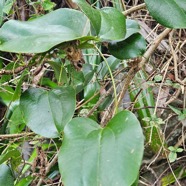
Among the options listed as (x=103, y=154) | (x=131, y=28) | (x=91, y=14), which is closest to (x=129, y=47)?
(x=131, y=28)

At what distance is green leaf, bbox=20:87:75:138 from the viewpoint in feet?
1.98

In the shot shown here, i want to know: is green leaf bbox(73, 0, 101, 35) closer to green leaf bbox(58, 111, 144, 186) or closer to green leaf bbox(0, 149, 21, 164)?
green leaf bbox(58, 111, 144, 186)

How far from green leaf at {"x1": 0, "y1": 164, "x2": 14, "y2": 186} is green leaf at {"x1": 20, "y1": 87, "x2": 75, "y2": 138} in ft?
0.49

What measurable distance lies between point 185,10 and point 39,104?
29 centimetres

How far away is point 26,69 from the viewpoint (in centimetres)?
71

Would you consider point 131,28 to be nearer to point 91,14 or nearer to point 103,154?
point 91,14

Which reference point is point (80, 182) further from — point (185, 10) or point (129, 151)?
point (185, 10)

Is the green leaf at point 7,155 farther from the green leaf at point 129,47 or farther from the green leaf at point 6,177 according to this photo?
the green leaf at point 129,47

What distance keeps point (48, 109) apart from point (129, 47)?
0.63 feet

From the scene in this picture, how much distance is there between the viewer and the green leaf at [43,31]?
53cm

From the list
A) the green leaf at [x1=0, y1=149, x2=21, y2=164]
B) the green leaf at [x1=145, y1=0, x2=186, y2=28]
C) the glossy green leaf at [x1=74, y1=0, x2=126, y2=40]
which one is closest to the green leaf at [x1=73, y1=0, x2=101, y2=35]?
the glossy green leaf at [x1=74, y1=0, x2=126, y2=40]

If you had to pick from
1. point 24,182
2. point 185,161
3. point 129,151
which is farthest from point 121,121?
point 185,161

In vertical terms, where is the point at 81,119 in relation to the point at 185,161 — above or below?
above

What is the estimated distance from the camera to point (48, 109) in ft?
2.07
